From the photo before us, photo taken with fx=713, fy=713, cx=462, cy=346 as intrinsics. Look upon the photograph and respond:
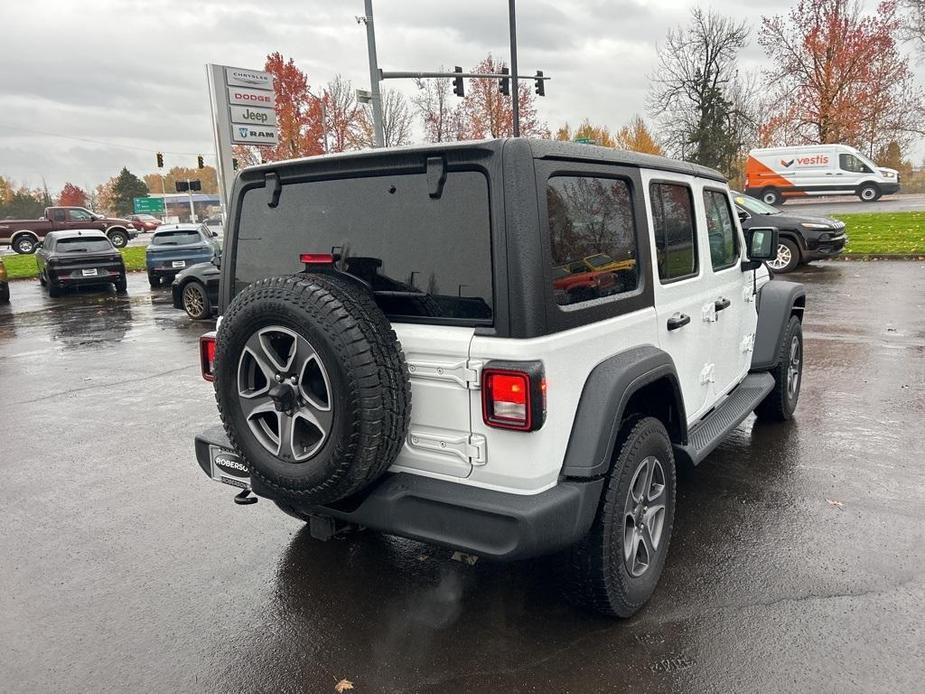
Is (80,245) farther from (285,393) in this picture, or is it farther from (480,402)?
(480,402)

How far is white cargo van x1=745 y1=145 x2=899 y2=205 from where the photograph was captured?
31250mm

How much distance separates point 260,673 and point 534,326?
1.75 metres

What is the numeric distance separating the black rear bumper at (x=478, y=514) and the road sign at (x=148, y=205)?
87.8m

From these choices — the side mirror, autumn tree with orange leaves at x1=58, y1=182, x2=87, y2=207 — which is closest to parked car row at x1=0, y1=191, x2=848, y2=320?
the side mirror

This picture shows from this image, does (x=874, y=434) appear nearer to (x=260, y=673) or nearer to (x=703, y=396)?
(x=703, y=396)

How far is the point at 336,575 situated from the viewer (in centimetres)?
353

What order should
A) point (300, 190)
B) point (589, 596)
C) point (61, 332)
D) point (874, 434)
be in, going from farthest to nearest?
point (61, 332), point (874, 434), point (300, 190), point (589, 596)

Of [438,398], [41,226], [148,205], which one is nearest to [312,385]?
[438,398]

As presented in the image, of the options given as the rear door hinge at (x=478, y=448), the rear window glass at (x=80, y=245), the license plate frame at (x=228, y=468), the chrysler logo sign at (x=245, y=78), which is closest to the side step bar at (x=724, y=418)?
the rear door hinge at (x=478, y=448)

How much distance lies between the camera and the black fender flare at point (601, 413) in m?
2.68

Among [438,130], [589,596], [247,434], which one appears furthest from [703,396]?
[438,130]

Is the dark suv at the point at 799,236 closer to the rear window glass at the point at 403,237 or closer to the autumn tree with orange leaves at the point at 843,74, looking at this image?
the rear window glass at the point at 403,237

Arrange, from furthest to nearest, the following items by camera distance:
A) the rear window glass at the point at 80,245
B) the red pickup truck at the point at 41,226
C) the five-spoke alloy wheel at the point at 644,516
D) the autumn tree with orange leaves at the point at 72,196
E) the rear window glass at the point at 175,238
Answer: the autumn tree with orange leaves at the point at 72,196
the red pickup truck at the point at 41,226
the rear window glass at the point at 175,238
the rear window glass at the point at 80,245
the five-spoke alloy wheel at the point at 644,516

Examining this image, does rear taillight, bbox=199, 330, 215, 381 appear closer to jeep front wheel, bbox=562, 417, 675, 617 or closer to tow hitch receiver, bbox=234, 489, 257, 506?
tow hitch receiver, bbox=234, 489, 257, 506
